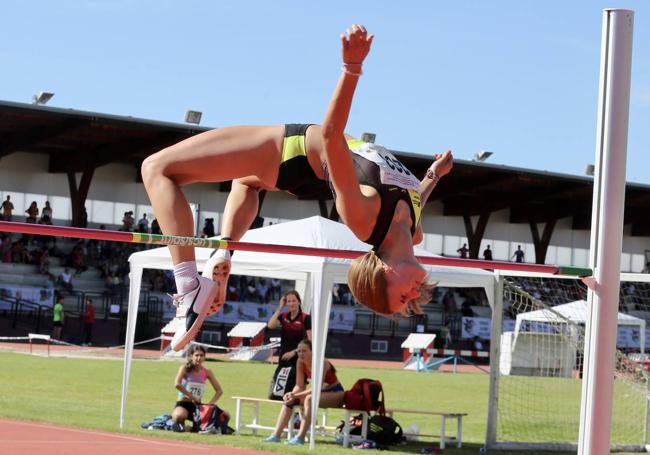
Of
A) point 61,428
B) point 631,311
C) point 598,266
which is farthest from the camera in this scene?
point 631,311

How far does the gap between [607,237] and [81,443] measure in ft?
19.1

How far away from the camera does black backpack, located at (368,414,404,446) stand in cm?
1067

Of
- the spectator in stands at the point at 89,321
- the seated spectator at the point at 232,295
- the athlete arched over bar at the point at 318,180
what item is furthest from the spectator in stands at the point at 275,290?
the athlete arched over bar at the point at 318,180

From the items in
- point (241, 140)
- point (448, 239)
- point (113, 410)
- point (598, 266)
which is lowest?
point (113, 410)

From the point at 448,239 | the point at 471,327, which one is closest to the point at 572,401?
the point at 471,327

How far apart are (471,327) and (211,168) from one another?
25.4 m

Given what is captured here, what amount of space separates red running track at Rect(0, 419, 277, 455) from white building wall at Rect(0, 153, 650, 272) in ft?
64.2

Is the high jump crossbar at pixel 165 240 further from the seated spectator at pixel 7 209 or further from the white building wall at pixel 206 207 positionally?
the seated spectator at pixel 7 209

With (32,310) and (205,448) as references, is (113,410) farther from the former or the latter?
(32,310)

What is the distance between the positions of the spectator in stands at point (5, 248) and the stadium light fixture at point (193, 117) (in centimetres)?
573

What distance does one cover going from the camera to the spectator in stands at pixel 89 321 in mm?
24375

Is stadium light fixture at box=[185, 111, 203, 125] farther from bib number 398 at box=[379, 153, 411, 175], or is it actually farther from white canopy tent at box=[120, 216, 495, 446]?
bib number 398 at box=[379, 153, 411, 175]

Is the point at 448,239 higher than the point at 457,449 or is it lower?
higher

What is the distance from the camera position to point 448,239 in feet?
120
